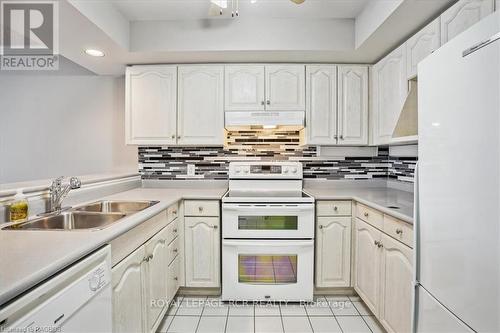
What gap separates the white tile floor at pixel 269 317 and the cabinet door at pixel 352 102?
1.49 meters

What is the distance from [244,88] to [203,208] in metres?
1.16

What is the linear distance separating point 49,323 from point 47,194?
108 cm

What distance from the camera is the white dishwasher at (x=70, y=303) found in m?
0.67

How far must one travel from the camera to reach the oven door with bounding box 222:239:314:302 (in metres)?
2.11

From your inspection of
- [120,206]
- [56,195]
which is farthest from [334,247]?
[56,195]

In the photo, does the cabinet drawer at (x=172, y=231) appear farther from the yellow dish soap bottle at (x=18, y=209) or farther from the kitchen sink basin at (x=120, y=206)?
the yellow dish soap bottle at (x=18, y=209)

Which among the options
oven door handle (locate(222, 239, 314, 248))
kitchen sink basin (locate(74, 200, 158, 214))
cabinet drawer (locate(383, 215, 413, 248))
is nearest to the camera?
cabinet drawer (locate(383, 215, 413, 248))

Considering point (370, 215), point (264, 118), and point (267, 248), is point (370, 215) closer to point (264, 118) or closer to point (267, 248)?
point (267, 248)

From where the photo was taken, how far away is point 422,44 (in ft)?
5.65

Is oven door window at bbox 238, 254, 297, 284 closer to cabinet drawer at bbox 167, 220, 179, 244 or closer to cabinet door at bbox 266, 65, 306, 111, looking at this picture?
cabinet drawer at bbox 167, 220, 179, 244

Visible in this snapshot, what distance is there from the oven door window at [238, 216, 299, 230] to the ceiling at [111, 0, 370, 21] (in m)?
1.65

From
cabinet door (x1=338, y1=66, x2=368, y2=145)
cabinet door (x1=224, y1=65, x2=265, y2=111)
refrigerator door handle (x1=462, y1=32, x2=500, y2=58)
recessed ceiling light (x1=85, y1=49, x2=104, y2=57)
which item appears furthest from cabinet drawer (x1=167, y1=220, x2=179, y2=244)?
refrigerator door handle (x1=462, y1=32, x2=500, y2=58)

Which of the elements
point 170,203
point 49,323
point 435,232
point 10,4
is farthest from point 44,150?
point 435,232

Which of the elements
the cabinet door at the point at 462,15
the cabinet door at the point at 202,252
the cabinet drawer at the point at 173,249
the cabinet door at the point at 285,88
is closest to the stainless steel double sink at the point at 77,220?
the cabinet drawer at the point at 173,249
